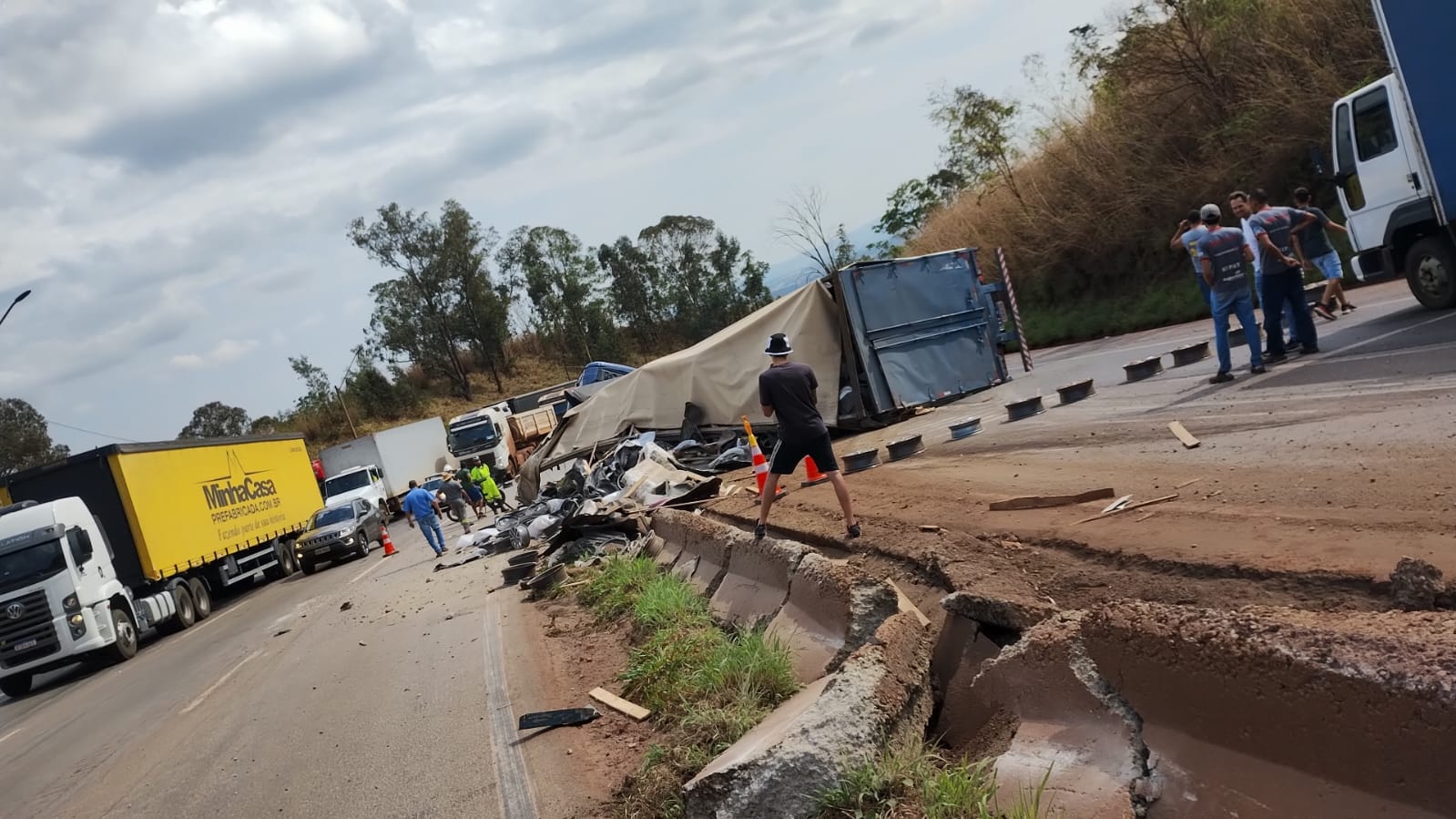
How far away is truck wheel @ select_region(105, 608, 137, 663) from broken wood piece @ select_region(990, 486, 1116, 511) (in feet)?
52.0

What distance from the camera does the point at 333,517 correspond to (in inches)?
1049

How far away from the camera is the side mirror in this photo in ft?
54.3

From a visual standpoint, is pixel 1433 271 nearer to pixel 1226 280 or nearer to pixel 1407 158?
pixel 1407 158

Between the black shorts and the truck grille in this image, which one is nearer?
the black shorts

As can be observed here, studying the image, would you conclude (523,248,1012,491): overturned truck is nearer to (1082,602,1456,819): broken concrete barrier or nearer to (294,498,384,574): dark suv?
(294,498,384,574): dark suv

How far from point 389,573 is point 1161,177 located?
18.8m

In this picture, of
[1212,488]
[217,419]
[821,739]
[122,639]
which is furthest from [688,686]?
[217,419]

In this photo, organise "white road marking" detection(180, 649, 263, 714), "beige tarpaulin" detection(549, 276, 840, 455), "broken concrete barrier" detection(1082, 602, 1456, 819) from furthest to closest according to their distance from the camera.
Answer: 1. "beige tarpaulin" detection(549, 276, 840, 455)
2. "white road marking" detection(180, 649, 263, 714)
3. "broken concrete barrier" detection(1082, 602, 1456, 819)

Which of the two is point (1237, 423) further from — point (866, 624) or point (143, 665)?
point (143, 665)

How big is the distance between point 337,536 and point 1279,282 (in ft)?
73.4

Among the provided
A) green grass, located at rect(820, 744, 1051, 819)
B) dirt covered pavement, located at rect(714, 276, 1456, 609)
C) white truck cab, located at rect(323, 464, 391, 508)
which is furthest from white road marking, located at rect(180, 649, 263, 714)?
white truck cab, located at rect(323, 464, 391, 508)

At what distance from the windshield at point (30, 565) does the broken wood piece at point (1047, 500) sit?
51.5 ft

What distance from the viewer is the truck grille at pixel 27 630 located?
52.0 feet

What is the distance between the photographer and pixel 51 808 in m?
7.49
